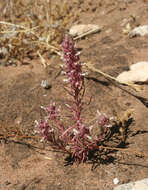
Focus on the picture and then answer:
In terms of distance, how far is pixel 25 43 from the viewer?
12.3ft

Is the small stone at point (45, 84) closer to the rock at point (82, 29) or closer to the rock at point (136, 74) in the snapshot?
the rock at point (136, 74)

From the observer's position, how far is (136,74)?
2877 millimetres

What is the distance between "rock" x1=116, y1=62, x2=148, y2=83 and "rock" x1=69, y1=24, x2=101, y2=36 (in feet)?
4.27

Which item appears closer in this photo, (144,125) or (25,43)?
(144,125)

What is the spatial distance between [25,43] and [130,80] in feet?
5.51

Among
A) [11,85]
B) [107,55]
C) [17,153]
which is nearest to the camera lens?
[17,153]

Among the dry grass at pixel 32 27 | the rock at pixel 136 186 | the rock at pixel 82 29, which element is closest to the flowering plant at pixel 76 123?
the rock at pixel 136 186

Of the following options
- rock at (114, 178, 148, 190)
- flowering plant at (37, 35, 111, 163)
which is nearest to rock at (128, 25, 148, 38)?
flowering plant at (37, 35, 111, 163)

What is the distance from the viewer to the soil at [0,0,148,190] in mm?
1994

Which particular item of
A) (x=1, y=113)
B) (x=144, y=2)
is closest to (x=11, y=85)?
(x=1, y=113)

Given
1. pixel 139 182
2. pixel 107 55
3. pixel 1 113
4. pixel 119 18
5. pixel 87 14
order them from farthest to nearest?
pixel 87 14 < pixel 119 18 < pixel 107 55 < pixel 1 113 < pixel 139 182

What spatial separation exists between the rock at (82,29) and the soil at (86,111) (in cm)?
12

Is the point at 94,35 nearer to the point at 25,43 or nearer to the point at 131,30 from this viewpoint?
the point at 131,30

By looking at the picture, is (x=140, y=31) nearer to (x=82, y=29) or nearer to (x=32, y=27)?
(x=82, y=29)
